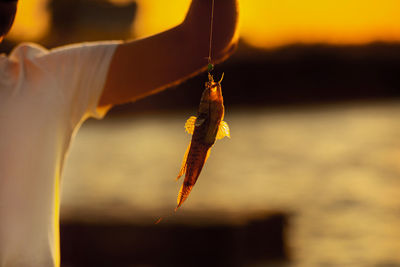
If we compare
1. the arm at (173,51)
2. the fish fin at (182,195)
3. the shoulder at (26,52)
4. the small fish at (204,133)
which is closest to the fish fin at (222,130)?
the small fish at (204,133)

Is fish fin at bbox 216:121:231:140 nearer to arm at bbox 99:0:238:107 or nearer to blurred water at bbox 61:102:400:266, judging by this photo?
arm at bbox 99:0:238:107

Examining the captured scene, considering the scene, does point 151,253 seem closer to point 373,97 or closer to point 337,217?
point 337,217

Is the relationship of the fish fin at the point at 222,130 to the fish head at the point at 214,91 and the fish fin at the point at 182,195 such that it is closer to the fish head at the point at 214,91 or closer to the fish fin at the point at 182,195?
the fish head at the point at 214,91

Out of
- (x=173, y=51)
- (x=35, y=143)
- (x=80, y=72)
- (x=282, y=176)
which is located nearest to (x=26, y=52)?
(x=80, y=72)

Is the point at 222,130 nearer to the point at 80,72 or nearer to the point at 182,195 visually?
the point at 182,195

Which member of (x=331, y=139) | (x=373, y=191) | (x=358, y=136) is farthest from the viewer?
(x=358, y=136)

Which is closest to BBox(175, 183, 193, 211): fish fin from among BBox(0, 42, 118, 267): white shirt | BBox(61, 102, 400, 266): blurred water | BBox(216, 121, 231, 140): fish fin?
BBox(216, 121, 231, 140): fish fin

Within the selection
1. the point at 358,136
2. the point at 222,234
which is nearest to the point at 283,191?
the point at 222,234
